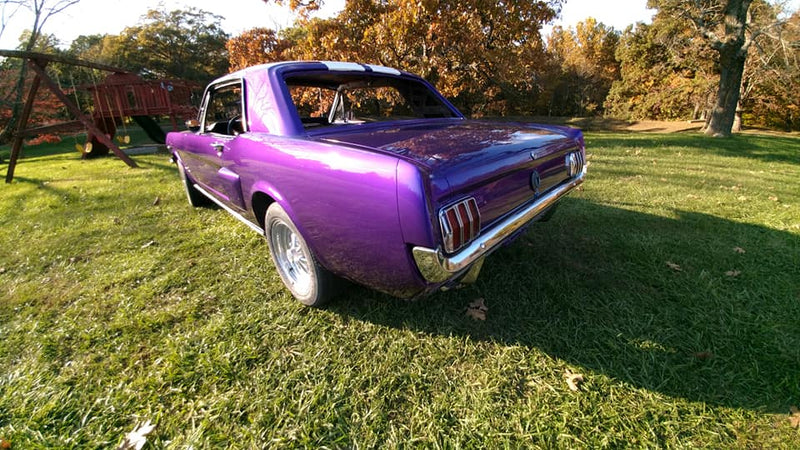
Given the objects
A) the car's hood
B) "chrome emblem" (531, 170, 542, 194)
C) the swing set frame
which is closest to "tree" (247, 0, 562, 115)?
the swing set frame

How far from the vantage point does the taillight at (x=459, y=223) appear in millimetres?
1430

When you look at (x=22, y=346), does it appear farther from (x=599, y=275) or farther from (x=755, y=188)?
(x=755, y=188)

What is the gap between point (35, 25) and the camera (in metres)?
10.8

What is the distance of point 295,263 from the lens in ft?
8.01

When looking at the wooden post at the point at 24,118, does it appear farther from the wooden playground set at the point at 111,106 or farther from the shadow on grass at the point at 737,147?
the shadow on grass at the point at 737,147

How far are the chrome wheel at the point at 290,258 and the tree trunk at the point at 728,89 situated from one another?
48.2 ft

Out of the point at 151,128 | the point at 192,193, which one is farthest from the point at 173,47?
the point at 192,193

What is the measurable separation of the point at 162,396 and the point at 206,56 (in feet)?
115

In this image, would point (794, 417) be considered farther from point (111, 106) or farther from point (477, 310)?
point (111, 106)

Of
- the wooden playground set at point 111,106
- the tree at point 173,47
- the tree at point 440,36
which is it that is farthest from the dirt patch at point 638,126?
the tree at point 173,47

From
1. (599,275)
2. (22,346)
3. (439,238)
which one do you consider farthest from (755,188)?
(22,346)

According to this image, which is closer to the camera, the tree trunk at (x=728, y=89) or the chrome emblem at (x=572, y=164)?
the chrome emblem at (x=572, y=164)

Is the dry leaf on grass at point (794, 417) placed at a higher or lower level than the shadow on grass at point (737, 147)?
lower

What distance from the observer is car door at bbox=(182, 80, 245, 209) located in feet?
8.54
